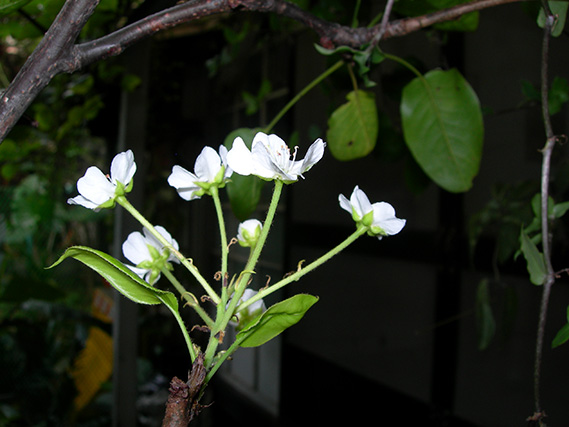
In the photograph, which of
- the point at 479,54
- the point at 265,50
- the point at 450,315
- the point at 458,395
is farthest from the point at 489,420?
the point at 265,50

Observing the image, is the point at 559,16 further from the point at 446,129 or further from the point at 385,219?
the point at 385,219

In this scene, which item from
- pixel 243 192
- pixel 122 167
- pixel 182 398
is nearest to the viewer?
pixel 182 398

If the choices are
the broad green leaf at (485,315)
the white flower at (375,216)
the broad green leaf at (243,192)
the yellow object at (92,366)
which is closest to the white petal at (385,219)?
the white flower at (375,216)

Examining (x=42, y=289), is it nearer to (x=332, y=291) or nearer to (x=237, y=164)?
(x=237, y=164)

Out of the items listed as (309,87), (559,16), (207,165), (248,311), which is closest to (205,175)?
(207,165)

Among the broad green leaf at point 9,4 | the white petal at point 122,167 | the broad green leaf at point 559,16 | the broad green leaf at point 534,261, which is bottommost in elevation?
the broad green leaf at point 534,261

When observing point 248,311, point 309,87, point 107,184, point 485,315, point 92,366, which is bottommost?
point 92,366

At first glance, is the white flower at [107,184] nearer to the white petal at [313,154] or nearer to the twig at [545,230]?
the white petal at [313,154]
